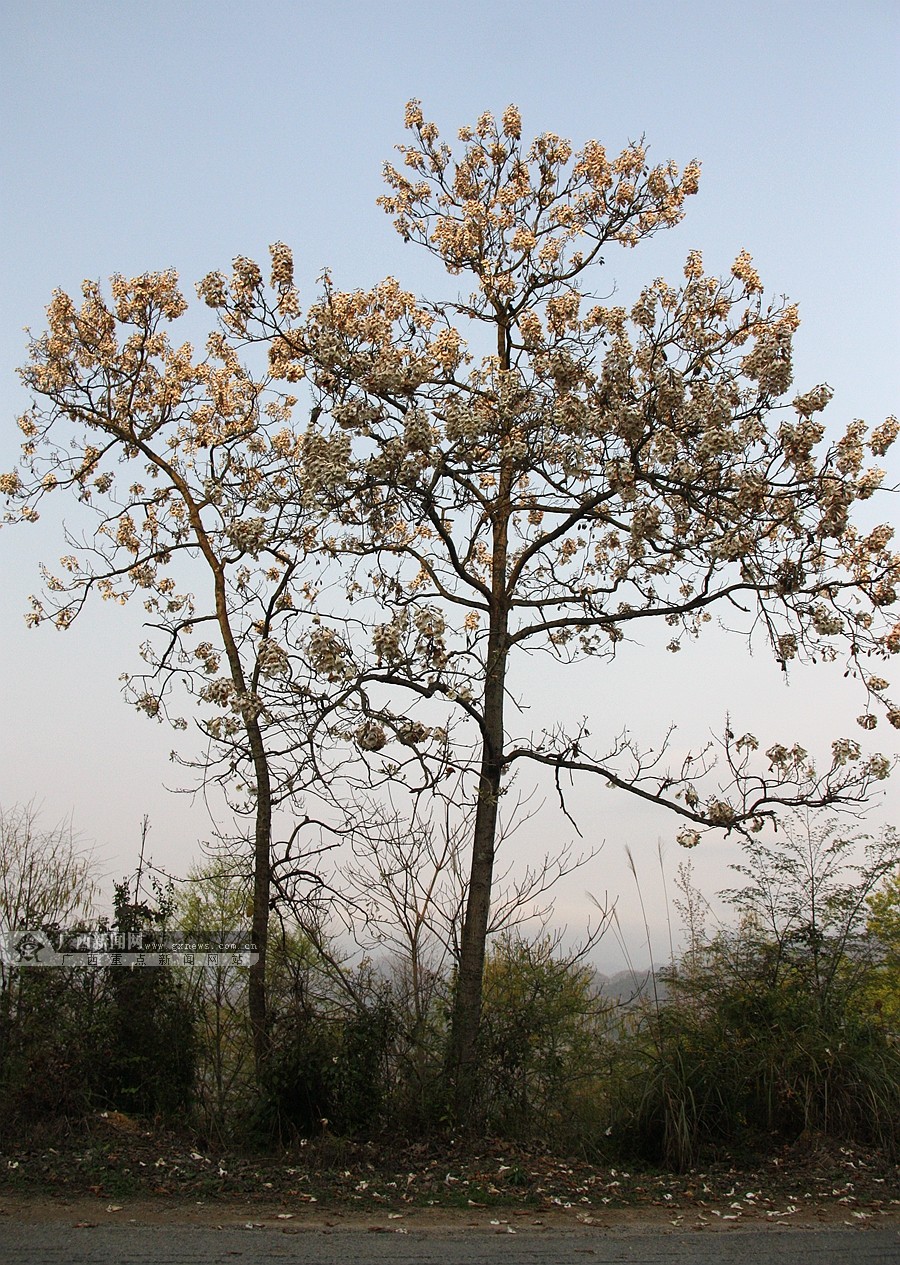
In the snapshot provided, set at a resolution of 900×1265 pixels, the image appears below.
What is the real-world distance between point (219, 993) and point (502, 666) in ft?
13.5

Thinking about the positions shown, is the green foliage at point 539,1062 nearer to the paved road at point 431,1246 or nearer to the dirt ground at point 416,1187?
the dirt ground at point 416,1187

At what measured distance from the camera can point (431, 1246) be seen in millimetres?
6086

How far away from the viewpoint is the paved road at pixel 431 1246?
5.77m

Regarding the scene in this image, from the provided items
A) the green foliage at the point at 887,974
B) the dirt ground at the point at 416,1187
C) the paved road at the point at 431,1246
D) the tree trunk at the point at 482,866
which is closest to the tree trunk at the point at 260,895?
the dirt ground at the point at 416,1187

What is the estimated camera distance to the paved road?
577 centimetres

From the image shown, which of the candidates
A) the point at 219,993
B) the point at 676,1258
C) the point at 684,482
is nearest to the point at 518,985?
the point at 219,993

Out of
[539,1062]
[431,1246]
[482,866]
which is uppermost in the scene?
[482,866]

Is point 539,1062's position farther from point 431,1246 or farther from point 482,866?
point 431,1246

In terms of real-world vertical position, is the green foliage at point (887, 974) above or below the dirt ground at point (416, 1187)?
above

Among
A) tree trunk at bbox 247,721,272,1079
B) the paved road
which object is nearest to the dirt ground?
the paved road

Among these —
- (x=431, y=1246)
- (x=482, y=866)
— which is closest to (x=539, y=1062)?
(x=482, y=866)

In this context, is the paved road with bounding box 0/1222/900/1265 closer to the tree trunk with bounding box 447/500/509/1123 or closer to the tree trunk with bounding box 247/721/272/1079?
the tree trunk with bounding box 447/500/509/1123

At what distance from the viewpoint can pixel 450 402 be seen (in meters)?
9.65

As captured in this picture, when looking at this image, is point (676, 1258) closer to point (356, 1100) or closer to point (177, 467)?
point (356, 1100)
